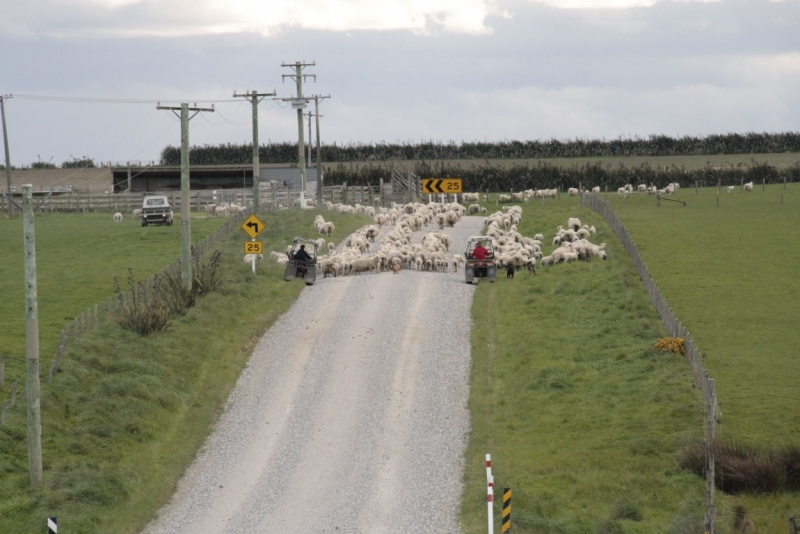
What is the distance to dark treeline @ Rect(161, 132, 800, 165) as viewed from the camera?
359 ft

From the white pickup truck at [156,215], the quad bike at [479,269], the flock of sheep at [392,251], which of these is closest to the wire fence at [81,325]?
the flock of sheep at [392,251]

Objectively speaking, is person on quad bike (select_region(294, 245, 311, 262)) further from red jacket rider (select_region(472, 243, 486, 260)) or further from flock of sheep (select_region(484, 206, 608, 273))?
flock of sheep (select_region(484, 206, 608, 273))

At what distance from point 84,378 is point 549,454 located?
1198 cm

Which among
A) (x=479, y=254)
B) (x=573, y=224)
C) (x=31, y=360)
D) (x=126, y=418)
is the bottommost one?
(x=126, y=418)

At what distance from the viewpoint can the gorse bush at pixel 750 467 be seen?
1947cm

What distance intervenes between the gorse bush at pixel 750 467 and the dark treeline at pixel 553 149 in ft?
303

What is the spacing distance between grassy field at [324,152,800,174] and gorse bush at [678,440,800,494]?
79.2 meters

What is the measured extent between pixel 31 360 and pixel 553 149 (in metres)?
94.8

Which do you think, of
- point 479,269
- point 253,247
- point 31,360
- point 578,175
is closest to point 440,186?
point 479,269

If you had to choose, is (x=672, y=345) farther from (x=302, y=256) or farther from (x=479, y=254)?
(x=302, y=256)

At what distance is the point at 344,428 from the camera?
2516cm

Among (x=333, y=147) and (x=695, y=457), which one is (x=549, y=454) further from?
(x=333, y=147)

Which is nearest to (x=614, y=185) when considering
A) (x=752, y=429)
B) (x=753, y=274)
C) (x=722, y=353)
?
(x=753, y=274)

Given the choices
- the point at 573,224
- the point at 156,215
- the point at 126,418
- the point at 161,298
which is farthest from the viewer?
the point at 156,215
